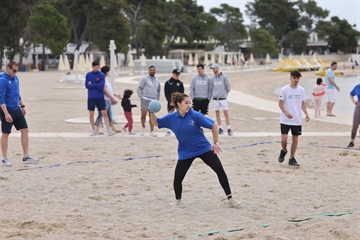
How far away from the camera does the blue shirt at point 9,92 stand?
8781 mm

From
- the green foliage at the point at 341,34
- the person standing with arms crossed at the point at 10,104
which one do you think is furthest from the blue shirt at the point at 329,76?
the green foliage at the point at 341,34

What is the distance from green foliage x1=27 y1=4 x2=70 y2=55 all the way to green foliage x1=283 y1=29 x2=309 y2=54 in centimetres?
5646

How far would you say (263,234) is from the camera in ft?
18.3

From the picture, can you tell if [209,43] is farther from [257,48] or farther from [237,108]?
[237,108]

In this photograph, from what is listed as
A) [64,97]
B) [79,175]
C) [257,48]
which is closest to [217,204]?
[79,175]

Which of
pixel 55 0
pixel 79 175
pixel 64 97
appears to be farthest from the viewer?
pixel 55 0

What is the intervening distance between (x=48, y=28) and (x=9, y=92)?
5127 cm

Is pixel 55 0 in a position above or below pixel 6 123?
above

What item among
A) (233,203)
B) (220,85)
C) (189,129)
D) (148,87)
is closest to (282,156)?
(233,203)

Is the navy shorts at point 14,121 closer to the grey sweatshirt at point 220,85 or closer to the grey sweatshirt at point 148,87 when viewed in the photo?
the grey sweatshirt at point 148,87

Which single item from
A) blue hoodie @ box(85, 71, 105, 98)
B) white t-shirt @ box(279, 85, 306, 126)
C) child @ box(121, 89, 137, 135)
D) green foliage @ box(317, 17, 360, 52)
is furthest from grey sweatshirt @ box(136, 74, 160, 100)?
green foliage @ box(317, 17, 360, 52)

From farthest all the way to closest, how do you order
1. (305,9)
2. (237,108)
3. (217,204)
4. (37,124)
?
(305,9), (237,108), (37,124), (217,204)

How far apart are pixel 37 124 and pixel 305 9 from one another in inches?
4199

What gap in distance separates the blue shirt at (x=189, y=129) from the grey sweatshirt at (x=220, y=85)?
608 cm
